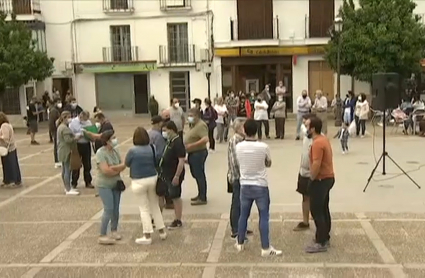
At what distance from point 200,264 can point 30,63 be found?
65.7 feet

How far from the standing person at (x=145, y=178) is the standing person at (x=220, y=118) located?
33.9 feet

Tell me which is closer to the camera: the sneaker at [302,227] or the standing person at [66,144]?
the sneaker at [302,227]

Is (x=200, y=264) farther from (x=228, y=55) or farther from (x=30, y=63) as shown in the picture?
(x=228, y=55)

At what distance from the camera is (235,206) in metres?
8.11

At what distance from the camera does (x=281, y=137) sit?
19938 millimetres

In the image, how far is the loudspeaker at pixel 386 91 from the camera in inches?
450

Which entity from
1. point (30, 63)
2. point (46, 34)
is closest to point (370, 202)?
point (30, 63)

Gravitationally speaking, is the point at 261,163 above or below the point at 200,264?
above

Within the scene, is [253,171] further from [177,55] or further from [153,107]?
[177,55]

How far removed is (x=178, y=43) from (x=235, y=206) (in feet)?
78.4

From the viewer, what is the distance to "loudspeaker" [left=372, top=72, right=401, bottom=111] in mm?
11422

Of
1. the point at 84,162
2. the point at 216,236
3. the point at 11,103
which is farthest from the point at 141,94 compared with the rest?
the point at 216,236

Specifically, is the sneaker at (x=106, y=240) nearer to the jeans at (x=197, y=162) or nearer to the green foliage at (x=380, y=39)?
the jeans at (x=197, y=162)

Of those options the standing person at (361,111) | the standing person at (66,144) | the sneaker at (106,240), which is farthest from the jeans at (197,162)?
the standing person at (361,111)
